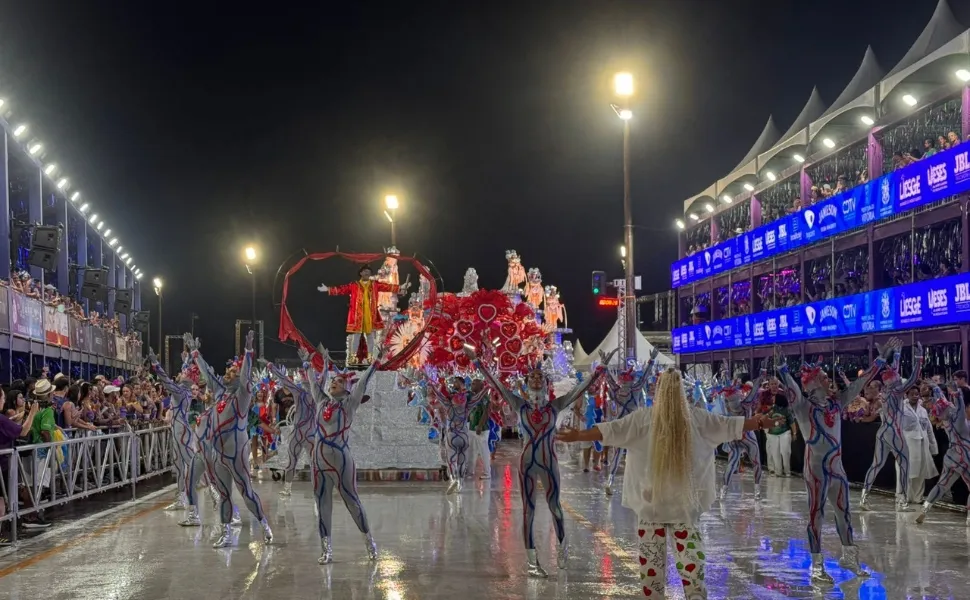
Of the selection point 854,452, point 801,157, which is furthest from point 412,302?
point 854,452

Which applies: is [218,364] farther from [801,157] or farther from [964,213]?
[964,213]

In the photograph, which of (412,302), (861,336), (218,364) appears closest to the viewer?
(861,336)

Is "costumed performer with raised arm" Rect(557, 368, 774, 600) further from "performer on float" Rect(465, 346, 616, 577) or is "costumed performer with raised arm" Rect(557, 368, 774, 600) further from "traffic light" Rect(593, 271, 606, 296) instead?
"traffic light" Rect(593, 271, 606, 296)

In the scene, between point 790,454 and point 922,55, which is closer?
point 790,454

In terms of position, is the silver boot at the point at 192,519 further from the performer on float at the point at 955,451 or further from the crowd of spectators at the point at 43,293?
the crowd of spectators at the point at 43,293

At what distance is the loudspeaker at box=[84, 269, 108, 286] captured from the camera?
39125 millimetres

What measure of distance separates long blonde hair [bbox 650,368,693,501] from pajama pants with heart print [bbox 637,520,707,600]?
246 mm

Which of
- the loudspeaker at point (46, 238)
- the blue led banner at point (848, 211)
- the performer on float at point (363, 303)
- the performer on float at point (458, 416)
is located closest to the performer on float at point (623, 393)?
the performer on float at point (458, 416)

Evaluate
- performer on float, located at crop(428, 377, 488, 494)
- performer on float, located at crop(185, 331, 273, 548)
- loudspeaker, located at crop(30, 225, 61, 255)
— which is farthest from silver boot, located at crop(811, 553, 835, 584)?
loudspeaker, located at crop(30, 225, 61, 255)

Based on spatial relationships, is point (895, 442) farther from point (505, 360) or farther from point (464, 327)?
point (505, 360)

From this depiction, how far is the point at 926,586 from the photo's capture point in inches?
372

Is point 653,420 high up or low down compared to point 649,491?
up

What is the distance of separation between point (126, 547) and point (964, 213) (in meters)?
18.8

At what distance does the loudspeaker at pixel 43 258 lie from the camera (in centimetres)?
2923
